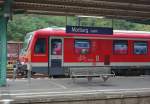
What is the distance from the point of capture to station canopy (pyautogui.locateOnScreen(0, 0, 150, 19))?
15.4 m

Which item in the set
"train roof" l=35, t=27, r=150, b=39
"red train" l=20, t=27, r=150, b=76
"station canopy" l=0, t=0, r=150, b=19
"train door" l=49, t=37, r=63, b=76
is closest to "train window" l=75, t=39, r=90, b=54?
"red train" l=20, t=27, r=150, b=76

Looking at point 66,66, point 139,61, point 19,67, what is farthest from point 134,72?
point 19,67

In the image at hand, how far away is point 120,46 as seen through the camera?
936 inches

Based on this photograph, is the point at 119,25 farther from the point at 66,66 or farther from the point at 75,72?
the point at 75,72

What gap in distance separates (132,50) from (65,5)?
30.4 ft

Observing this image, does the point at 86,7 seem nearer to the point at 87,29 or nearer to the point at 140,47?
the point at 87,29

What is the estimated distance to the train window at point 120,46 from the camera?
23.6 meters

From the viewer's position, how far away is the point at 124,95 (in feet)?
42.9

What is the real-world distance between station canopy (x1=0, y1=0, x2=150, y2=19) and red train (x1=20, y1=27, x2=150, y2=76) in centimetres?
387

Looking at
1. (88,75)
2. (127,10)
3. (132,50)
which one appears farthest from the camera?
(132,50)

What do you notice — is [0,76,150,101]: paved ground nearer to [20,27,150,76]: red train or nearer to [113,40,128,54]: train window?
[20,27,150,76]: red train

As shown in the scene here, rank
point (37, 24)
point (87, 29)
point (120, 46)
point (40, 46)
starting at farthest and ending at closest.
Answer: point (37, 24) → point (120, 46) → point (40, 46) → point (87, 29)

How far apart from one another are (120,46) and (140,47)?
1.36 meters

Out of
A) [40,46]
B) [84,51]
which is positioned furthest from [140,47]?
[40,46]
